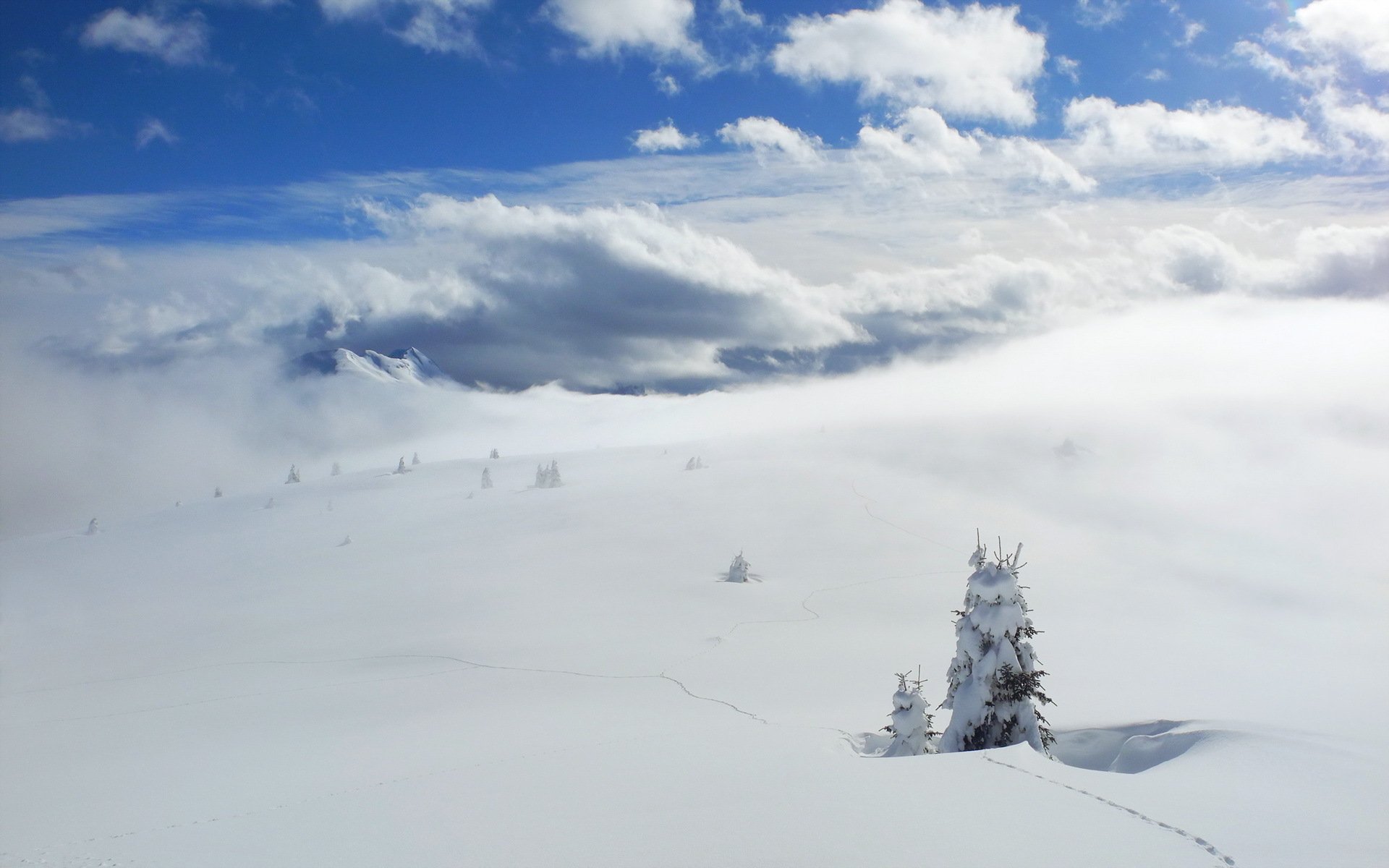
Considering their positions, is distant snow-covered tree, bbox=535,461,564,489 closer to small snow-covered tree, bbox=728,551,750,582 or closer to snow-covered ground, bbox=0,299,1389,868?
snow-covered ground, bbox=0,299,1389,868

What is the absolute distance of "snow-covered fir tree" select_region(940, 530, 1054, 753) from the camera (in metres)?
16.8

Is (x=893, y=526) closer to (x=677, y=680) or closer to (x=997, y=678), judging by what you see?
(x=677, y=680)

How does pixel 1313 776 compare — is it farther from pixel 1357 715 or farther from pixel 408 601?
pixel 408 601

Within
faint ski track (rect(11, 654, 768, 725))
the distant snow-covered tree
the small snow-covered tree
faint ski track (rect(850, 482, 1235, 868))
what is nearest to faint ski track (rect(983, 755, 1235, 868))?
faint ski track (rect(850, 482, 1235, 868))

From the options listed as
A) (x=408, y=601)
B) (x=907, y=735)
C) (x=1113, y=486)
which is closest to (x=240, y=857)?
(x=907, y=735)

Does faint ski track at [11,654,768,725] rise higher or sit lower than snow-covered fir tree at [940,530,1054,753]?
lower

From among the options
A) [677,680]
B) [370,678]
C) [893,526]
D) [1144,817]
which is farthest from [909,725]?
[893,526]

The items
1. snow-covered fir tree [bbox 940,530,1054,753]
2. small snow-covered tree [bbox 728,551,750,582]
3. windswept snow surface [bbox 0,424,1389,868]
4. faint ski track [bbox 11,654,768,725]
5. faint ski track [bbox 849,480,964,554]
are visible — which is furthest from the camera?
faint ski track [bbox 849,480,964,554]

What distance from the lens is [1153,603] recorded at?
136ft

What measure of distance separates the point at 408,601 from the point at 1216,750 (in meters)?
35.8

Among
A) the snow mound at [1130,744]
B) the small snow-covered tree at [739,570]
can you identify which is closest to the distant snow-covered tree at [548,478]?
the small snow-covered tree at [739,570]

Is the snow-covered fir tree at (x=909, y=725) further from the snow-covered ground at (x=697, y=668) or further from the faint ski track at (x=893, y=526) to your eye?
the faint ski track at (x=893, y=526)

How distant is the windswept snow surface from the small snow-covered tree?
1557 mm

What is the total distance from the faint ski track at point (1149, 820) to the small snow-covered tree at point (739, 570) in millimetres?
28602
